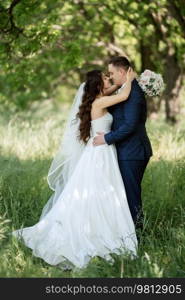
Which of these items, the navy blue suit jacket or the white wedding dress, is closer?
the white wedding dress

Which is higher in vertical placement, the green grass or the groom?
the groom

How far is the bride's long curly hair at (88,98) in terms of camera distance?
761 cm

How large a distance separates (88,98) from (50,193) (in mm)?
1865

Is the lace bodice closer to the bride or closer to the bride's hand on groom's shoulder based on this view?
the bride

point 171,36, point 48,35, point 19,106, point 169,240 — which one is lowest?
point 19,106

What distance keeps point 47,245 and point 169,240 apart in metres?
1.34

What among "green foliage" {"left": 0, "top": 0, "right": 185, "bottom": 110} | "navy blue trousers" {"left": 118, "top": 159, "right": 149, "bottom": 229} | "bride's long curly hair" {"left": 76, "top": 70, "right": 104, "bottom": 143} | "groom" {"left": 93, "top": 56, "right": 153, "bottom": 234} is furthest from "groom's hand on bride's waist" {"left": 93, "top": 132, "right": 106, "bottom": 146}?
"green foliage" {"left": 0, "top": 0, "right": 185, "bottom": 110}

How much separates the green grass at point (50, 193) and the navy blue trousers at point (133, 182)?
0.22 metres

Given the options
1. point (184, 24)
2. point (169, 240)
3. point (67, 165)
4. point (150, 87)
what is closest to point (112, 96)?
point (150, 87)

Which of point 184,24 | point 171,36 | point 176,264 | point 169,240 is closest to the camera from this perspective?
point 176,264

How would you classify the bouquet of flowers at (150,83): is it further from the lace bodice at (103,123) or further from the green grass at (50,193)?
the green grass at (50,193)

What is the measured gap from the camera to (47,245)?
24.3 feet

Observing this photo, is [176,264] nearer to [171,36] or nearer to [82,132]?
[82,132]

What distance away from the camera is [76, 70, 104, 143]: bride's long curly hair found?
761 cm
